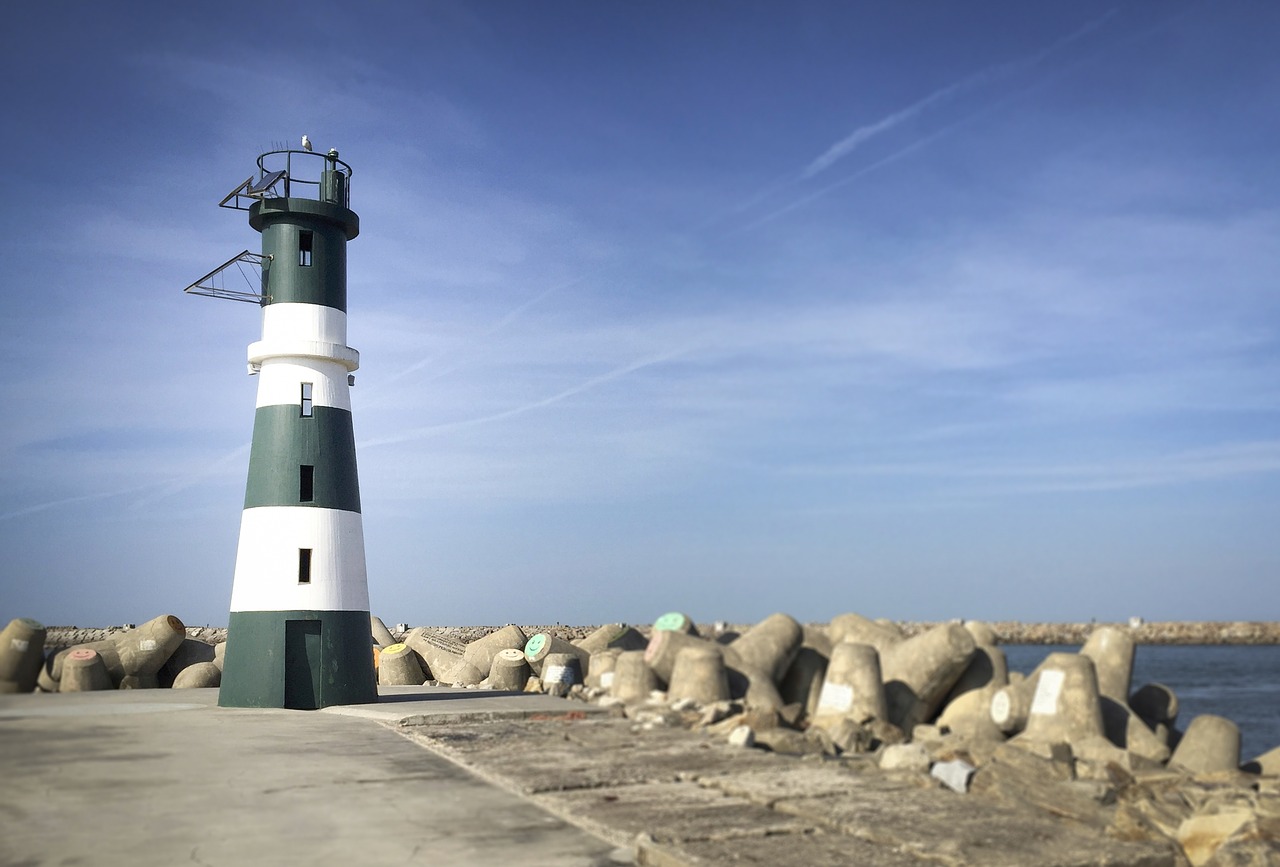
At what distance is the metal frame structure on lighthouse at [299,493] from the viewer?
623 inches

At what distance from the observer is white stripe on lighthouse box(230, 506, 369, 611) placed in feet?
51.9

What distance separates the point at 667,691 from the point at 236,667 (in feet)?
20.1

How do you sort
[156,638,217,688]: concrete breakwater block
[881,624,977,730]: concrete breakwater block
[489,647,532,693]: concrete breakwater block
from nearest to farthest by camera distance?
[881,624,977,730]: concrete breakwater block < [489,647,532,693]: concrete breakwater block < [156,638,217,688]: concrete breakwater block

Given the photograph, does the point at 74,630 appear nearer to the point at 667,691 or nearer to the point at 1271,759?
the point at 667,691

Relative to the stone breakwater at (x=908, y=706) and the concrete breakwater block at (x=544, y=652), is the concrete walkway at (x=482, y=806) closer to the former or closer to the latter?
the stone breakwater at (x=908, y=706)

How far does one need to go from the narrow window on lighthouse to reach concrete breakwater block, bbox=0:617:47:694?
6.91m

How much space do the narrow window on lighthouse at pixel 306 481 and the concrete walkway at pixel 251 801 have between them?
3591mm

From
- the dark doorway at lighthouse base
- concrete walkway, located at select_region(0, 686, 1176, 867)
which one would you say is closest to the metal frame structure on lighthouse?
the dark doorway at lighthouse base

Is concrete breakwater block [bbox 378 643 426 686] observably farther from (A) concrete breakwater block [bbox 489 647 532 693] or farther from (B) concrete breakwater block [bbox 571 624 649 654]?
(B) concrete breakwater block [bbox 571 624 649 654]

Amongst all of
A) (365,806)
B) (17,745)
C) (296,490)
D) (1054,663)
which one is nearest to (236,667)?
(296,490)

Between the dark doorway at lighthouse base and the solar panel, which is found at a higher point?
the solar panel

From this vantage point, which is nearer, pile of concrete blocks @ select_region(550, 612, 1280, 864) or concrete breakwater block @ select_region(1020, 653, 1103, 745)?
pile of concrete blocks @ select_region(550, 612, 1280, 864)

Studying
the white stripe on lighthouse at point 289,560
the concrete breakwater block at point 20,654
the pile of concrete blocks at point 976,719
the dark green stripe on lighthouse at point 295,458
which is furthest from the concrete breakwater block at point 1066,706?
the concrete breakwater block at point 20,654

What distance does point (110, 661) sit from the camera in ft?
66.3
